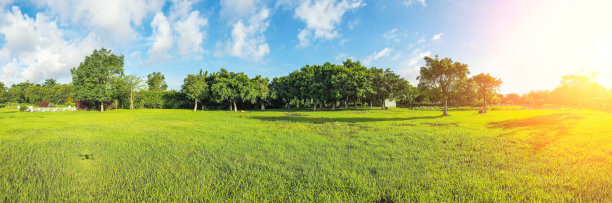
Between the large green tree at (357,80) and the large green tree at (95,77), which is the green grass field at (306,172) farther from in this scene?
the large green tree at (95,77)

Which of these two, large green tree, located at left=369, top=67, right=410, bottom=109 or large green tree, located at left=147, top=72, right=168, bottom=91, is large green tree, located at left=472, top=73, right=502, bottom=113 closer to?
large green tree, located at left=369, top=67, right=410, bottom=109

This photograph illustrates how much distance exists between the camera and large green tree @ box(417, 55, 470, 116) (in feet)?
71.7

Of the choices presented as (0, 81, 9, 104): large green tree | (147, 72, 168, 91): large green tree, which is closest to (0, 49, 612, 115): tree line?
(147, 72, 168, 91): large green tree

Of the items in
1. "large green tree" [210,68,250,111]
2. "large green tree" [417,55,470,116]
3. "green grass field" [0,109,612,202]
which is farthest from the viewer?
"large green tree" [210,68,250,111]

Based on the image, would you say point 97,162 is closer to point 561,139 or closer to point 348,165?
point 348,165

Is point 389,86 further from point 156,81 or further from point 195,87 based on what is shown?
point 156,81

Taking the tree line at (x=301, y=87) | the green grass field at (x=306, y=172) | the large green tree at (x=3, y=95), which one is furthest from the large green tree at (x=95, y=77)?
the large green tree at (x=3, y=95)

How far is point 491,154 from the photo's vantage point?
561cm

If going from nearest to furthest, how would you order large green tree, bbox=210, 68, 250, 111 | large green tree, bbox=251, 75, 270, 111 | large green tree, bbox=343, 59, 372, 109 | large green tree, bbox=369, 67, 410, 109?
large green tree, bbox=343, 59, 372, 109 < large green tree, bbox=210, 68, 250, 111 < large green tree, bbox=251, 75, 270, 111 < large green tree, bbox=369, 67, 410, 109

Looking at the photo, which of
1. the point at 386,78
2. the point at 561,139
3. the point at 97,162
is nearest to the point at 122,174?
the point at 97,162

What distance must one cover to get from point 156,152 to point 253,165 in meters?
3.08

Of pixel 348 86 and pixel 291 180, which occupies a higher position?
pixel 348 86

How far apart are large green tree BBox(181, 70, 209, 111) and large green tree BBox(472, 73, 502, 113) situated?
39.1 metres

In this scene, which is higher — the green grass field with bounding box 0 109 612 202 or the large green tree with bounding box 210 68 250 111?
the large green tree with bounding box 210 68 250 111
